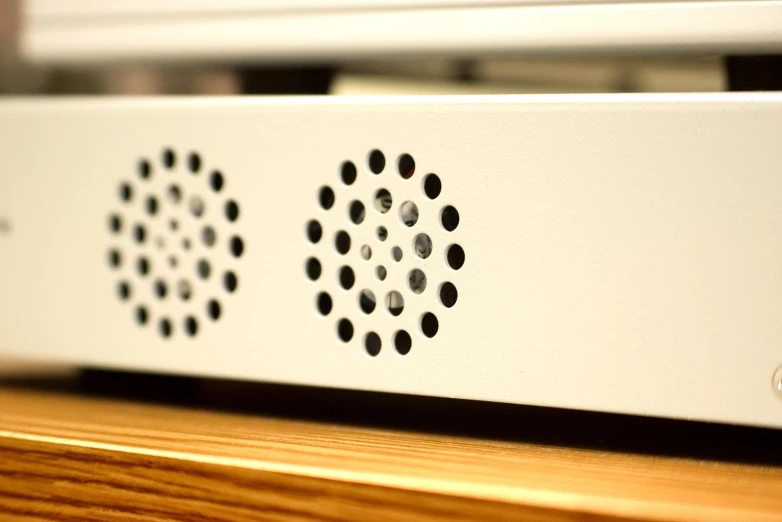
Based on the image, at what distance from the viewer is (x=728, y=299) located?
1.24 ft

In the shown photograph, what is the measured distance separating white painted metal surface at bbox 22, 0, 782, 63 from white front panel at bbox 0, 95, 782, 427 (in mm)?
55

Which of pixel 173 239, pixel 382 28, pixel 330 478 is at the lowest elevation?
pixel 330 478

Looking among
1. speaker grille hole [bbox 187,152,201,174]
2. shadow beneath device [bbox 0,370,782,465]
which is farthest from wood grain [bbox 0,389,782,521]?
speaker grille hole [bbox 187,152,201,174]

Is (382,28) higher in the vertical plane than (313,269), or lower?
higher

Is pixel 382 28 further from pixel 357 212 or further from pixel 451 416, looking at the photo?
pixel 451 416

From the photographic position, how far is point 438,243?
0.43 meters

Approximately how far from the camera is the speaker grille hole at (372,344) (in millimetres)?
452

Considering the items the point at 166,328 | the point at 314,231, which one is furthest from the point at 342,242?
the point at 166,328

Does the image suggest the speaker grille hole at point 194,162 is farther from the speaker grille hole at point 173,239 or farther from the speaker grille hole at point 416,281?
the speaker grille hole at point 416,281

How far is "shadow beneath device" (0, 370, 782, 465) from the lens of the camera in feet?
1.44

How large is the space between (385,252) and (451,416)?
0.39ft

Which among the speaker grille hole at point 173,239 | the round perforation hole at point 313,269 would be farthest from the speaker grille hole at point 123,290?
the round perforation hole at point 313,269

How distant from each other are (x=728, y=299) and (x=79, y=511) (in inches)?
11.0

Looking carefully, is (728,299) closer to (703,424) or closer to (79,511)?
(703,424)
